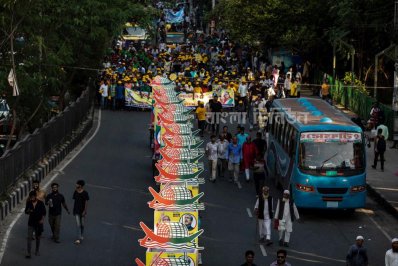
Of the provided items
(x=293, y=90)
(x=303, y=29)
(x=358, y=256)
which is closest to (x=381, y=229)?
(x=358, y=256)

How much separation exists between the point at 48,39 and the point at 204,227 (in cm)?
1526

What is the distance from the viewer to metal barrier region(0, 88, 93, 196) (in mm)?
29250

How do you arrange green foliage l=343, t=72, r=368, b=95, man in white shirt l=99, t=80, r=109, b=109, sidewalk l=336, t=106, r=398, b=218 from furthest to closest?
1. man in white shirt l=99, t=80, r=109, b=109
2. green foliage l=343, t=72, r=368, b=95
3. sidewalk l=336, t=106, r=398, b=218

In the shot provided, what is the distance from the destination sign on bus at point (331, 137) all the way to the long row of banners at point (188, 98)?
22338 mm

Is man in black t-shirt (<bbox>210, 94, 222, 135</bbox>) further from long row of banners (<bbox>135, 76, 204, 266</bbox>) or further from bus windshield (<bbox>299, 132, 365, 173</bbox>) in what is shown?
bus windshield (<bbox>299, 132, 365, 173</bbox>)

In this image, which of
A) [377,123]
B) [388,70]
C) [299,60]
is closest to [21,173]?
[377,123]

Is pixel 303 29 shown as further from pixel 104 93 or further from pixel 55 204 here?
pixel 55 204

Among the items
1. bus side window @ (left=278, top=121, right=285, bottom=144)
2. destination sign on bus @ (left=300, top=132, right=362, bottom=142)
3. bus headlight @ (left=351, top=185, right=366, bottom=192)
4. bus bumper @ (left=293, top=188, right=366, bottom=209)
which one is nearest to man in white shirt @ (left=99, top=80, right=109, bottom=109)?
bus side window @ (left=278, top=121, right=285, bottom=144)

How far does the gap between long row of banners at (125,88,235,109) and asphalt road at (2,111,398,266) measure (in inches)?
574

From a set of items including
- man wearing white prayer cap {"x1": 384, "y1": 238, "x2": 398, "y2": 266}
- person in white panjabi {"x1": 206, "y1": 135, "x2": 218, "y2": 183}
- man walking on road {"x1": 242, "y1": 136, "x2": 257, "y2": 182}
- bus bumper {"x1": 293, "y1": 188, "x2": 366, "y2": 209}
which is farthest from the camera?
person in white panjabi {"x1": 206, "y1": 135, "x2": 218, "y2": 183}

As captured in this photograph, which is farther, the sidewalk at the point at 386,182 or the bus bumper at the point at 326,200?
the sidewalk at the point at 386,182

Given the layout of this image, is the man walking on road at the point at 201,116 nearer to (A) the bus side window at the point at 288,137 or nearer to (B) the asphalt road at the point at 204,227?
(B) the asphalt road at the point at 204,227

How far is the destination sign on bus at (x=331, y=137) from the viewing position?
1145 inches

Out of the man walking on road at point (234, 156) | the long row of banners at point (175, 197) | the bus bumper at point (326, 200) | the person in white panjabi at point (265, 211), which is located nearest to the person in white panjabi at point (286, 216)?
the person in white panjabi at point (265, 211)
